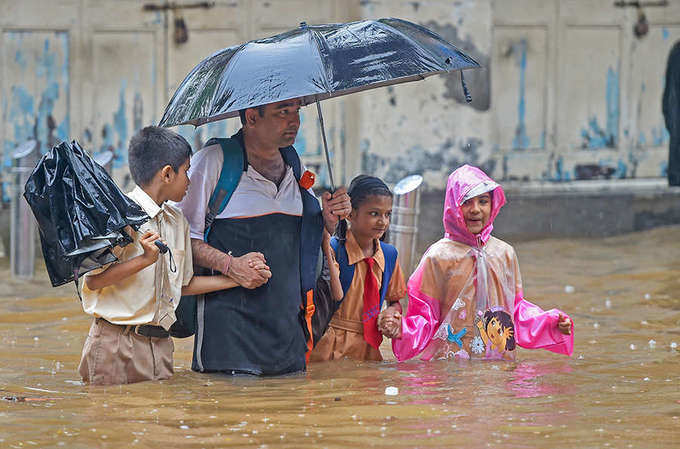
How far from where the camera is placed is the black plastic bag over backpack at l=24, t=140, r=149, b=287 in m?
4.79

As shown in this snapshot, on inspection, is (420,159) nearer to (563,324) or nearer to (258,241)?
(563,324)

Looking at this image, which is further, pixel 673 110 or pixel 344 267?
pixel 673 110

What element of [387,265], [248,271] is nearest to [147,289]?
[248,271]

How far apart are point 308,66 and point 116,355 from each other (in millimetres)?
1502

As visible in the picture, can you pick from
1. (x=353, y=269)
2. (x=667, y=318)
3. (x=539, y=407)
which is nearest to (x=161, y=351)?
(x=353, y=269)

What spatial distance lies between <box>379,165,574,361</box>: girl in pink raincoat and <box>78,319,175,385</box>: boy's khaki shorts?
1301mm

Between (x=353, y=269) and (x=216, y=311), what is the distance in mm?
797

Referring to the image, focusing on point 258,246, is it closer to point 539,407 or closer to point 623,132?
point 539,407

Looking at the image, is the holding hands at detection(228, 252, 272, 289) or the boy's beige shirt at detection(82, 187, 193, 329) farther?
the holding hands at detection(228, 252, 272, 289)

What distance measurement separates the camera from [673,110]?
11.8 m

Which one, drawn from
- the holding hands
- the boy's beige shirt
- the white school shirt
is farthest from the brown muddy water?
the white school shirt

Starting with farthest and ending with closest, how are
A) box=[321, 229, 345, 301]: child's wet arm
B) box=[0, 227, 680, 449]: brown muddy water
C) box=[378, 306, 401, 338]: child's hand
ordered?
box=[378, 306, 401, 338]: child's hand < box=[321, 229, 345, 301]: child's wet arm < box=[0, 227, 680, 449]: brown muddy water

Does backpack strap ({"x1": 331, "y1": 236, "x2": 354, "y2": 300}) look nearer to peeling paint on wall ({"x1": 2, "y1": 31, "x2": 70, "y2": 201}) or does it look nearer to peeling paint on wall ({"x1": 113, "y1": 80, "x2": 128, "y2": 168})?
peeling paint on wall ({"x1": 113, "y1": 80, "x2": 128, "y2": 168})

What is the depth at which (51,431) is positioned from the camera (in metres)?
4.45
